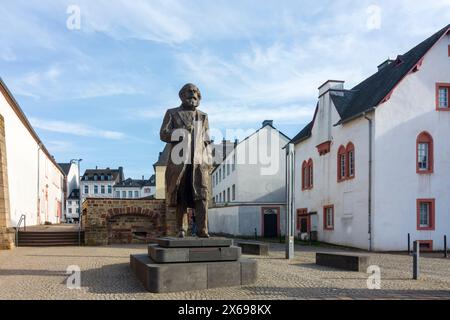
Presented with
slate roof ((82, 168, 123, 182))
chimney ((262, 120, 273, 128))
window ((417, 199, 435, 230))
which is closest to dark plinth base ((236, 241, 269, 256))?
window ((417, 199, 435, 230))

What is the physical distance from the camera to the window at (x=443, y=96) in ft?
73.0

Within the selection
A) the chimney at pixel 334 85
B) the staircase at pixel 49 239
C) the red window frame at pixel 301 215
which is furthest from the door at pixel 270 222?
Result: the staircase at pixel 49 239

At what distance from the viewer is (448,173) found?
870 inches

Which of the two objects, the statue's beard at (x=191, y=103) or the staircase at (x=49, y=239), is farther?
the staircase at (x=49, y=239)

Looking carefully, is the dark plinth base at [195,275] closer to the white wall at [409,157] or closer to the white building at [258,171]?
the white wall at [409,157]

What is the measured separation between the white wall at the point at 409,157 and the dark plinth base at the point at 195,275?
14.7 meters

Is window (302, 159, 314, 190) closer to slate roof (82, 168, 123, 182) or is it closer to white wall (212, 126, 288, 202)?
white wall (212, 126, 288, 202)

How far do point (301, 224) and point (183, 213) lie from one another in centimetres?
2358

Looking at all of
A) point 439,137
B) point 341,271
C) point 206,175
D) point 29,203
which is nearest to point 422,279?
point 341,271

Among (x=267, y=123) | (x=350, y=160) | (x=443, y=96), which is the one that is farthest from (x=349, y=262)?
(x=267, y=123)

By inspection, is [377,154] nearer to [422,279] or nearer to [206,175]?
[422,279]

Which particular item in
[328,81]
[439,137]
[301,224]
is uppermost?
[328,81]

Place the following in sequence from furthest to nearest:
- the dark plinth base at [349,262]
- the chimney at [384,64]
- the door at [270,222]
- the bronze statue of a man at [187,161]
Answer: the door at [270,222]
the chimney at [384,64]
the dark plinth base at [349,262]
the bronze statue of a man at [187,161]

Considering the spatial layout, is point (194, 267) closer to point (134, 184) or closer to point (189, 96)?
point (189, 96)
